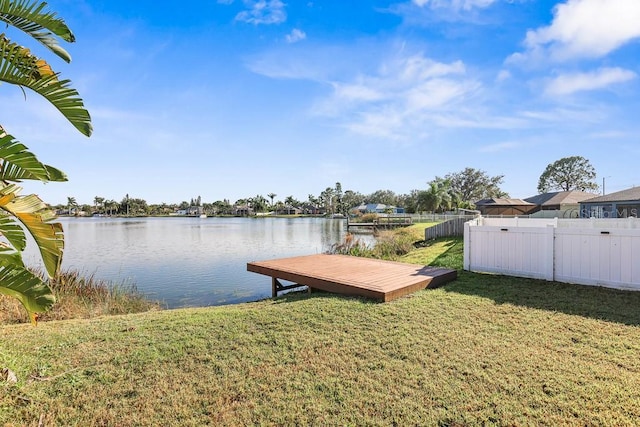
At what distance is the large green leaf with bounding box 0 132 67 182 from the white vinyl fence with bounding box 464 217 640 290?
6.75 m

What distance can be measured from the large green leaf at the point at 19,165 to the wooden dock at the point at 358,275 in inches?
153

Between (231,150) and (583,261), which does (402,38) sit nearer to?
(583,261)

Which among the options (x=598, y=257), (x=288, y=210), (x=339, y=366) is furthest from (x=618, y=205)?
(x=288, y=210)

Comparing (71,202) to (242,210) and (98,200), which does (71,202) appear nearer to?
(98,200)

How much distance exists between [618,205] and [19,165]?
26999 mm

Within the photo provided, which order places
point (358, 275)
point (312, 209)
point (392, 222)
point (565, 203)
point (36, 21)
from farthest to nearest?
point (312, 209) < point (392, 222) < point (565, 203) < point (358, 275) < point (36, 21)

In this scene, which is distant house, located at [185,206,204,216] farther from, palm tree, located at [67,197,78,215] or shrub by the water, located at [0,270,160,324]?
shrub by the water, located at [0,270,160,324]

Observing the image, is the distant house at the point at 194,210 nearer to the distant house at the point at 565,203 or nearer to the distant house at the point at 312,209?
the distant house at the point at 312,209

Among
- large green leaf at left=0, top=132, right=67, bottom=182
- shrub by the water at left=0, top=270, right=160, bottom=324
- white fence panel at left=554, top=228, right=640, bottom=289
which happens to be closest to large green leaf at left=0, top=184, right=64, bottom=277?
large green leaf at left=0, top=132, right=67, bottom=182

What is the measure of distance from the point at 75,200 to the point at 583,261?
11531 cm

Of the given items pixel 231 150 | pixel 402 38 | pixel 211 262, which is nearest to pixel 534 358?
pixel 402 38

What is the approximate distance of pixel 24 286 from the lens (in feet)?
6.54

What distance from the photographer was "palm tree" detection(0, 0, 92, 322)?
201 centimetres

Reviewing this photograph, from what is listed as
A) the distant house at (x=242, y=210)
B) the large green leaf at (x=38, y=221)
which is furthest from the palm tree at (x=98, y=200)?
the large green leaf at (x=38, y=221)
